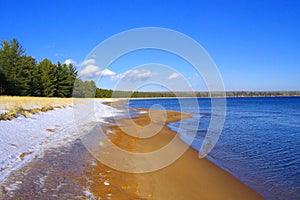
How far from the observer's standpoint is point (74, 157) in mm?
6980

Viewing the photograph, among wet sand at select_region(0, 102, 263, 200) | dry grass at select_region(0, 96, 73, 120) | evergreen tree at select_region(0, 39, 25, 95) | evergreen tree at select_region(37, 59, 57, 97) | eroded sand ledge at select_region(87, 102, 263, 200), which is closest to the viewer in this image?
wet sand at select_region(0, 102, 263, 200)

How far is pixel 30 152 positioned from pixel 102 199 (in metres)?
3.86

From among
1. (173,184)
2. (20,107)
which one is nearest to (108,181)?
(173,184)

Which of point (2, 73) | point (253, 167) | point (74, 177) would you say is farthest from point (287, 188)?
point (2, 73)

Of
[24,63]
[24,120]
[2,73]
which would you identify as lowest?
[24,120]

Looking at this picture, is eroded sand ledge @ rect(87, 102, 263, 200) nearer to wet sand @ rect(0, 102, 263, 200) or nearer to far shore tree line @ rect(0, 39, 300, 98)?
wet sand @ rect(0, 102, 263, 200)

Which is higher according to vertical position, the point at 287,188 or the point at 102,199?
the point at 102,199

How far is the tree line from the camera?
38031 mm

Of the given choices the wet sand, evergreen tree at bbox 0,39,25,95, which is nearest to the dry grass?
the wet sand

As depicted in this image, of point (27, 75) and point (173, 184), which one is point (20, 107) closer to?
point (173, 184)

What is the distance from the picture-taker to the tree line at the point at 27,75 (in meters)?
38.0

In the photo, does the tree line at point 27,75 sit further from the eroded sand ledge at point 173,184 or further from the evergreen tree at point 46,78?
the eroded sand ledge at point 173,184

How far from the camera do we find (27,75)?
42.1 metres

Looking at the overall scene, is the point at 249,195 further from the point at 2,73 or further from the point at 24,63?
the point at 24,63
